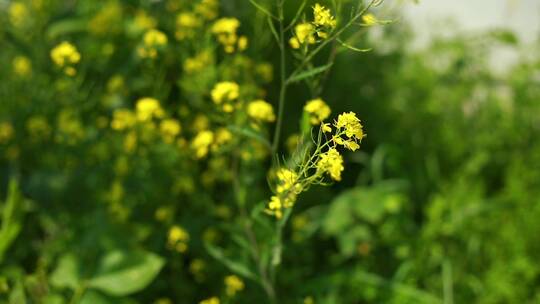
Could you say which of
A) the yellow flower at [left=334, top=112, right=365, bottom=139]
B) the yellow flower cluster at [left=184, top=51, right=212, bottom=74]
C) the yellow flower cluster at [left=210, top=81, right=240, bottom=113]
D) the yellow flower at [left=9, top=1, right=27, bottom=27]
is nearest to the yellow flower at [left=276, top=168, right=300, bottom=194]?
the yellow flower at [left=334, top=112, right=365, bottom=139]

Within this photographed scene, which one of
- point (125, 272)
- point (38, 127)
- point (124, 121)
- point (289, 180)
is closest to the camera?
point (289, 180)

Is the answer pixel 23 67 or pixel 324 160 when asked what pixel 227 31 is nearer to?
pixel 324 160

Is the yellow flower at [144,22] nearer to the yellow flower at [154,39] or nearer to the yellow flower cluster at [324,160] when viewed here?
the yellow flower at [154,39]

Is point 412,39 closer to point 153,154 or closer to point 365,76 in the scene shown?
point 365,76

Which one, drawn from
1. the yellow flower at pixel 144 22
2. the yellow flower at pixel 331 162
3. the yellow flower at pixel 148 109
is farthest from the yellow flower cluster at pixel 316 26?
the yellow flower at pixel 144 22

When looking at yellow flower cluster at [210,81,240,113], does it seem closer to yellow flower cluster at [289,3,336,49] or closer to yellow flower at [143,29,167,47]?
yellow flower cluster at [289,3,336,49]

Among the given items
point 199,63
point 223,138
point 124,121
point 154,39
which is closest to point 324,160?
point 223,138
